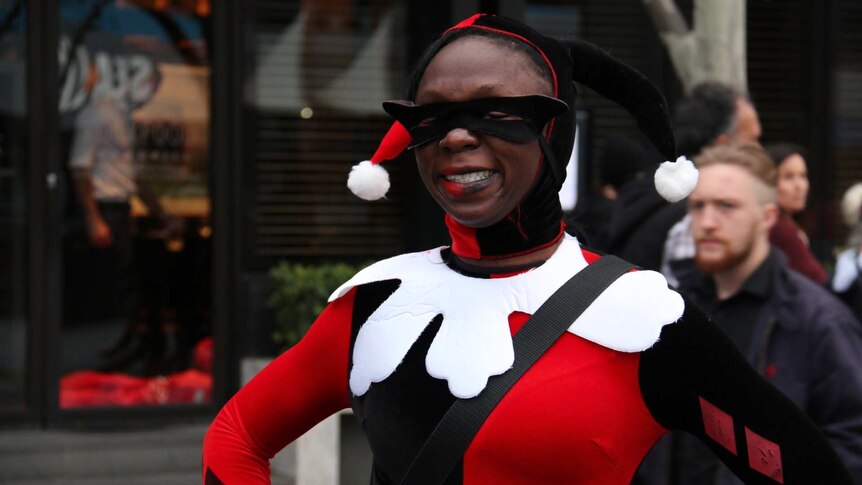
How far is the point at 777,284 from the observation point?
3.86 meters

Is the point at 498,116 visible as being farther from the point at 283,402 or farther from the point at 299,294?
the point at 299,294

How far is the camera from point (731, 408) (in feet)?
7.47

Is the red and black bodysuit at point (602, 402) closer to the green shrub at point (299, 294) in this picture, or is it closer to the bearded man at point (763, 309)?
the bearded man at point (763, 309)

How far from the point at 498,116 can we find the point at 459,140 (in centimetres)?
8

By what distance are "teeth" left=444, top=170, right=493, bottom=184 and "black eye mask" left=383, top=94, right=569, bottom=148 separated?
7cm

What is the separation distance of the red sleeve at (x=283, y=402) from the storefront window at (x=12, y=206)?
232 inches

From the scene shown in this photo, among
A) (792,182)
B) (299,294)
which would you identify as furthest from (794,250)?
(299,294)

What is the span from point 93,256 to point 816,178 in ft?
15.8

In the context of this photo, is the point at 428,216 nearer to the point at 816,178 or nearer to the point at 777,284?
the point at 777,284

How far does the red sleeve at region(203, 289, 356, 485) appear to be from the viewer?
8.48ft

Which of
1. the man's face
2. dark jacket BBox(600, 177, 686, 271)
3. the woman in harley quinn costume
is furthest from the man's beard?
the woman in harley quinn costume

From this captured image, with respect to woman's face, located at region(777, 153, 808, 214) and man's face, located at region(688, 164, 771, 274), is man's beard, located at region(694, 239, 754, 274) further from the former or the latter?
woman's face, located at region(777, 153, 808, 214)

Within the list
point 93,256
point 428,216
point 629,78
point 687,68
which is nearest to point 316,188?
point 93,256

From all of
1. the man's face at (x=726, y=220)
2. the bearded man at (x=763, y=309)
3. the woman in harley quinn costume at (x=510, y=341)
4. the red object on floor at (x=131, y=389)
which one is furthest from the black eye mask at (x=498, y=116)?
the red object on floor at (x=131, y=389)
